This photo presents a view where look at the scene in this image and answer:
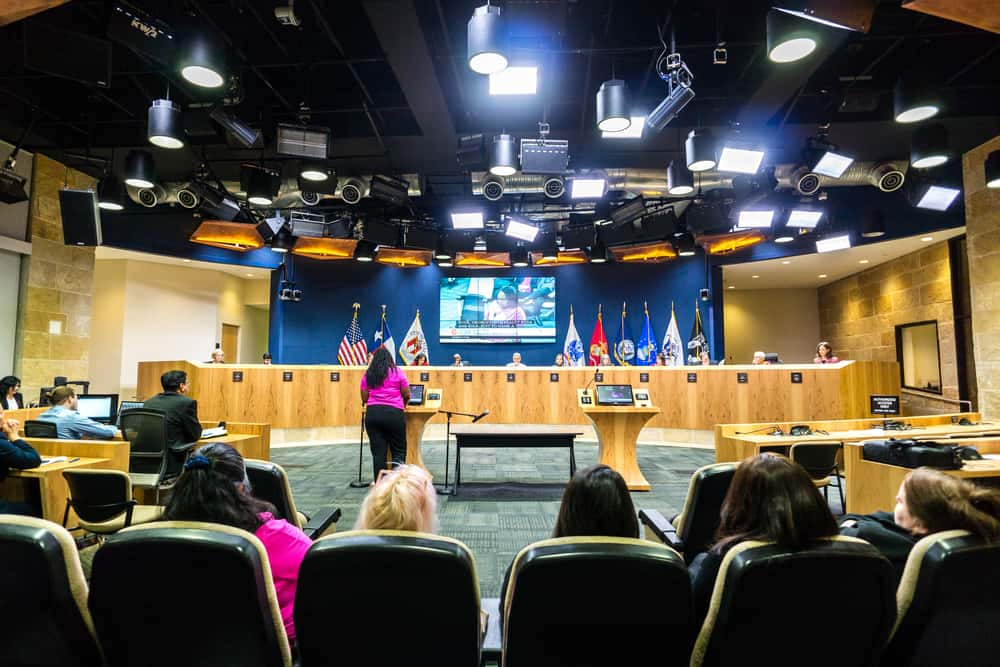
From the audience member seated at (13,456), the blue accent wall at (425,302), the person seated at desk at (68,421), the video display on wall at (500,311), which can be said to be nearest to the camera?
the audience member seated at (13,456)

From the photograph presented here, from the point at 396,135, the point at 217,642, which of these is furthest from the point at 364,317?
the point at 217,642

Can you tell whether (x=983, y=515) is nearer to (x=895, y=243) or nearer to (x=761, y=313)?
(x=895, y=243)

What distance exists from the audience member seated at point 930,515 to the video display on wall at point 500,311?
9732 mm

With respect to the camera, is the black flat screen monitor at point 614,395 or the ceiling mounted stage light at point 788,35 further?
the black flat screen monitor at point 614,395

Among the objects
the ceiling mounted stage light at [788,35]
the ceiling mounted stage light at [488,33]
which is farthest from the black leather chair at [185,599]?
the ceiling mounted stage light at [788,35]

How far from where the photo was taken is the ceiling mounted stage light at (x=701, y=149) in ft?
17.8

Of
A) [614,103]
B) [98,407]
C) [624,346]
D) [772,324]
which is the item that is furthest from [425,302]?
[772,324]

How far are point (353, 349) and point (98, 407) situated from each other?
554 cm

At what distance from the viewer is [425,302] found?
38.4 feet

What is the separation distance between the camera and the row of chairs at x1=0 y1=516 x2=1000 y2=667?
3.99 ft

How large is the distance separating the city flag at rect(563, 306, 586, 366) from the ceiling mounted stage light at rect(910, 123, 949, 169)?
657 cm

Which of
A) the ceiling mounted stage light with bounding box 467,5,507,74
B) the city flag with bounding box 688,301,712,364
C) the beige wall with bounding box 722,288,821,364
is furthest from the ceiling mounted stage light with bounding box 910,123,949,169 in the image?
the beige wall with bounding box 722,288,821,364

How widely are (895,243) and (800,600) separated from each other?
10117 mm

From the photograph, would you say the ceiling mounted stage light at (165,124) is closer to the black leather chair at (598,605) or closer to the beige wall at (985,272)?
the black leather chair at (598,605)
